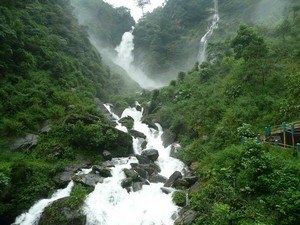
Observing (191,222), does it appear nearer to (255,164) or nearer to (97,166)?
(255,164)

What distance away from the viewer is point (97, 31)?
73.3m

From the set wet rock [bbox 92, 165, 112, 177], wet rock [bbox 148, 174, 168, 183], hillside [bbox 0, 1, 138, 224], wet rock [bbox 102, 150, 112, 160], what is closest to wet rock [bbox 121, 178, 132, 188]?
wet rock [bbox 92, 165, 112, 177]

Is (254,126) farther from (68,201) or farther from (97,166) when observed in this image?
(68,201)

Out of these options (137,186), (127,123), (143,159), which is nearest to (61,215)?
(137,186)

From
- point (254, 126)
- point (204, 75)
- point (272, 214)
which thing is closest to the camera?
point (272, 214)

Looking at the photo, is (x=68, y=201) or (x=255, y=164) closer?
(x=255, y=164)

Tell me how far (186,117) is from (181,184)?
9.40 m

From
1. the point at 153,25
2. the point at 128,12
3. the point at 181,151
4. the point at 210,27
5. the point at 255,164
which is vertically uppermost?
the point at 128,12

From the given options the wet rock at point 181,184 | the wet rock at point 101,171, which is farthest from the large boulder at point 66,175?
the wet rock at point 181,184

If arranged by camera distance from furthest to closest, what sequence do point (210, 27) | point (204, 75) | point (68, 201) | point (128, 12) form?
point (128, 12) → point (210, 27) → point (204, 75) → point (68, 201)

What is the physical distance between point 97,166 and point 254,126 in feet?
35.6

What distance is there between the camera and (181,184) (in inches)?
663

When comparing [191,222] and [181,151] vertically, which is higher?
[181,151]

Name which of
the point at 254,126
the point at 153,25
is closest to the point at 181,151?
the point at 254,126
